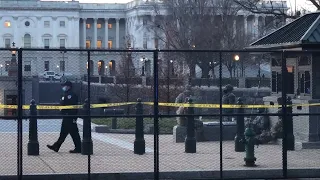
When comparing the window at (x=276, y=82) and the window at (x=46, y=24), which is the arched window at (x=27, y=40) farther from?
the window at (x=276, y=82)

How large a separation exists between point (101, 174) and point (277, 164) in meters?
4.72

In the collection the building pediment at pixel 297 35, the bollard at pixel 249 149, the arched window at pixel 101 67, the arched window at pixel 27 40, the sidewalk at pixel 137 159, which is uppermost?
the arched window at pixel 27 40

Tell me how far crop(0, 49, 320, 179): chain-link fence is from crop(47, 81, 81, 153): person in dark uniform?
0.03 m

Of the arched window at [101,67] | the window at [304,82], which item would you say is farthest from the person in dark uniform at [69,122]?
the window at [304,82]

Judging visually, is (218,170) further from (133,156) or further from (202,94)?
(202,94)

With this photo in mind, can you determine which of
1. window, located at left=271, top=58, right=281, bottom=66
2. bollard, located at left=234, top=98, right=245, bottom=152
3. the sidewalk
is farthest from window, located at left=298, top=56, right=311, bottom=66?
bollard, located at left=234, top=98, right=245, bottom=152

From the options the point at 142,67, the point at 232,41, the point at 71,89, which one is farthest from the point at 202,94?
the point at 232,41

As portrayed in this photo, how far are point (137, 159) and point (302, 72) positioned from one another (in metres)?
6.31

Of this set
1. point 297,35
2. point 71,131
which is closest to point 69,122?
point 71,131

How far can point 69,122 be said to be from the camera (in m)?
21.0

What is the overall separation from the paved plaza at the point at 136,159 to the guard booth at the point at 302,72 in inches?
34.5

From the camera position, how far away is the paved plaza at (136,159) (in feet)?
62.1

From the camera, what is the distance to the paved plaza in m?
18.9

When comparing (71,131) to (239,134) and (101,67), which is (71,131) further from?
(239,134)
